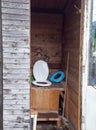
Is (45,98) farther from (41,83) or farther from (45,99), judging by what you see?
(41,83)

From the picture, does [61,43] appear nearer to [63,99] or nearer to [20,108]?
[63,99]

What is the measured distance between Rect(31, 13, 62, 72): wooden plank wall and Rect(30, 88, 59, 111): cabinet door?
1054 mm

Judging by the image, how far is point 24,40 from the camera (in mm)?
3041

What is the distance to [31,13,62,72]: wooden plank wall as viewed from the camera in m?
5.75

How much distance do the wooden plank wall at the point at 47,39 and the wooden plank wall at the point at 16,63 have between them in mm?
2716

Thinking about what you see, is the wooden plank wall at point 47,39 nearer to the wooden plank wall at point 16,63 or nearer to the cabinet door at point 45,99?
the cabinet door at point 45,99

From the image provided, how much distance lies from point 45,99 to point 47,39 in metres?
1.56

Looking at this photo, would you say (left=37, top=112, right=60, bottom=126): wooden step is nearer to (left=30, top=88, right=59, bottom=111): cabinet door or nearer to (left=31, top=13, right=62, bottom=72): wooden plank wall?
(left=30, top=88, right=59, bottom=111): cabinet door

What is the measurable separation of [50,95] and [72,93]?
2.22ft

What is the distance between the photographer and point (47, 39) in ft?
19.1

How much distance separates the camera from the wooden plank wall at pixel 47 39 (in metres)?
5.75

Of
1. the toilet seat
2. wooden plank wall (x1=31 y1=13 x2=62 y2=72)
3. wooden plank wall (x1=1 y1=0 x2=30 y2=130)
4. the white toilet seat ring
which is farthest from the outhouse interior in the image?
wooden plank wall (x1=1 y1=0 x2=30 y2=130)

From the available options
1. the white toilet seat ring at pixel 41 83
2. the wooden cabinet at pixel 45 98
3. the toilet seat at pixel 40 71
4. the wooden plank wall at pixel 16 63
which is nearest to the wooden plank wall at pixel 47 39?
the toilet seat at pixel 40 71

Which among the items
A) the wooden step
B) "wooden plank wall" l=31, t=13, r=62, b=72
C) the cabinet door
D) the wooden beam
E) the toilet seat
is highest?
the wooden beam
